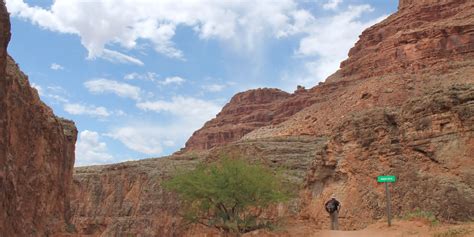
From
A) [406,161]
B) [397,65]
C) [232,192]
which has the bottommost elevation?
[232,192]

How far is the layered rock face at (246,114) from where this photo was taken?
409 ft

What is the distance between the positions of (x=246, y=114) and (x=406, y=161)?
130 meters

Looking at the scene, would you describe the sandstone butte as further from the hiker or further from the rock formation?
the hiker

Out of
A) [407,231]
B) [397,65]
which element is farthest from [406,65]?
[407,231]

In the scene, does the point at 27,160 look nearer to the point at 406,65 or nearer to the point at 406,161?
the point at 406,161

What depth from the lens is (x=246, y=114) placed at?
484 ft

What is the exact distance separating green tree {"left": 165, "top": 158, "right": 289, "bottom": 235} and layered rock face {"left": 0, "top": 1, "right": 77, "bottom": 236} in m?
5.18

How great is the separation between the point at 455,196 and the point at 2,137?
39.9 ft

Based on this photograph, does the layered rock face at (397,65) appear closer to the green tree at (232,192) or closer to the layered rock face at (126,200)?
the layered rock face at (126,200)

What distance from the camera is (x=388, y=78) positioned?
78.6m

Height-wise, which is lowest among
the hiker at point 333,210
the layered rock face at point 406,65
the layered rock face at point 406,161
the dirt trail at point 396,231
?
the dirt trail at point 396,231

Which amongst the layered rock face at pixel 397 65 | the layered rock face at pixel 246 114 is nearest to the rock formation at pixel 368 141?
the layered rock face at pixel 397 65

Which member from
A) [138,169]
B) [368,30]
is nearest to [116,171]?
[138,169]

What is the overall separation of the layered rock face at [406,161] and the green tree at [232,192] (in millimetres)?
2006
